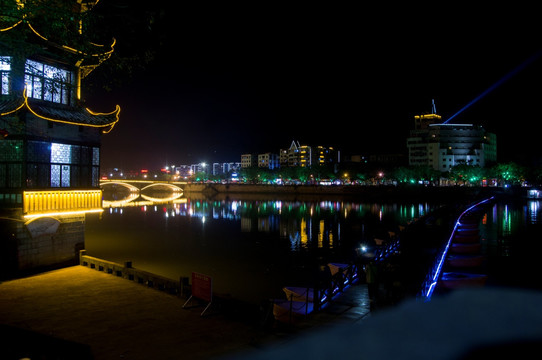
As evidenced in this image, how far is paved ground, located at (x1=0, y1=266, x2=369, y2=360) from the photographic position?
29.2 feet

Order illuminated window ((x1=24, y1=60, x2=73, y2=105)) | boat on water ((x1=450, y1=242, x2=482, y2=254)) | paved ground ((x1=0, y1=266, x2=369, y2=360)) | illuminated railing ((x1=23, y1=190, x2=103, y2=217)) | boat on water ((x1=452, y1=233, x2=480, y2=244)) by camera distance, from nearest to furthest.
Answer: paved ground ((x1=0, y1=266, x2=369, y2=360)) < illuminated railing ((x1=23, y1=190, x2=103, y2=217)) < illuminated window ((x1=24, y1=60, x2=73, y2=105)) < boat on water ((x1=450, y1=242, x2=482, y2=254)) < boat on water ((x1=452, y1=233, x2=480, y2=244))

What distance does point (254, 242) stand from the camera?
41688 millimetres

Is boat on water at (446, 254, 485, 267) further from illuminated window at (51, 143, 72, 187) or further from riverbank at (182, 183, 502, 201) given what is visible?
riverbank at (182, 183, 502, 201)

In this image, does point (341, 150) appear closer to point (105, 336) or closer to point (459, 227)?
point (459, 227)

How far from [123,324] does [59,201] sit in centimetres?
1043

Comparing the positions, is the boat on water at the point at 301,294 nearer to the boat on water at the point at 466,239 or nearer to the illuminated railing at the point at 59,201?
the illuminated railing at the point at 59,201

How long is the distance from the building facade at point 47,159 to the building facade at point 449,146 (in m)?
137

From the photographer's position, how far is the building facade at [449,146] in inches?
5556

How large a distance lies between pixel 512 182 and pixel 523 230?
255ft

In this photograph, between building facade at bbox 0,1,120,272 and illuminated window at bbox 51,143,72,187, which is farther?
illuminated window at bbox 51,143,72,187

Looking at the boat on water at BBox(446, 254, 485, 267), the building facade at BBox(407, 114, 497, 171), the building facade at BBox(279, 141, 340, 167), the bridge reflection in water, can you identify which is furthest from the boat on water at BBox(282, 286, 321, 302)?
the building facade at BBox(279, 141, 340, 167)

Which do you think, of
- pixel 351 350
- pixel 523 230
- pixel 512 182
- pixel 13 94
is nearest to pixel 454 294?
pixel 351 350

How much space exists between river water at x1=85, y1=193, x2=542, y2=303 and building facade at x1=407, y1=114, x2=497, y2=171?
77.8m

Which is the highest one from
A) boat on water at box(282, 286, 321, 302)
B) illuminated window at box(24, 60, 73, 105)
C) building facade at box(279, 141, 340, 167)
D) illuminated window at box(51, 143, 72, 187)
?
building facade at box(279, 141, 340, 167)
